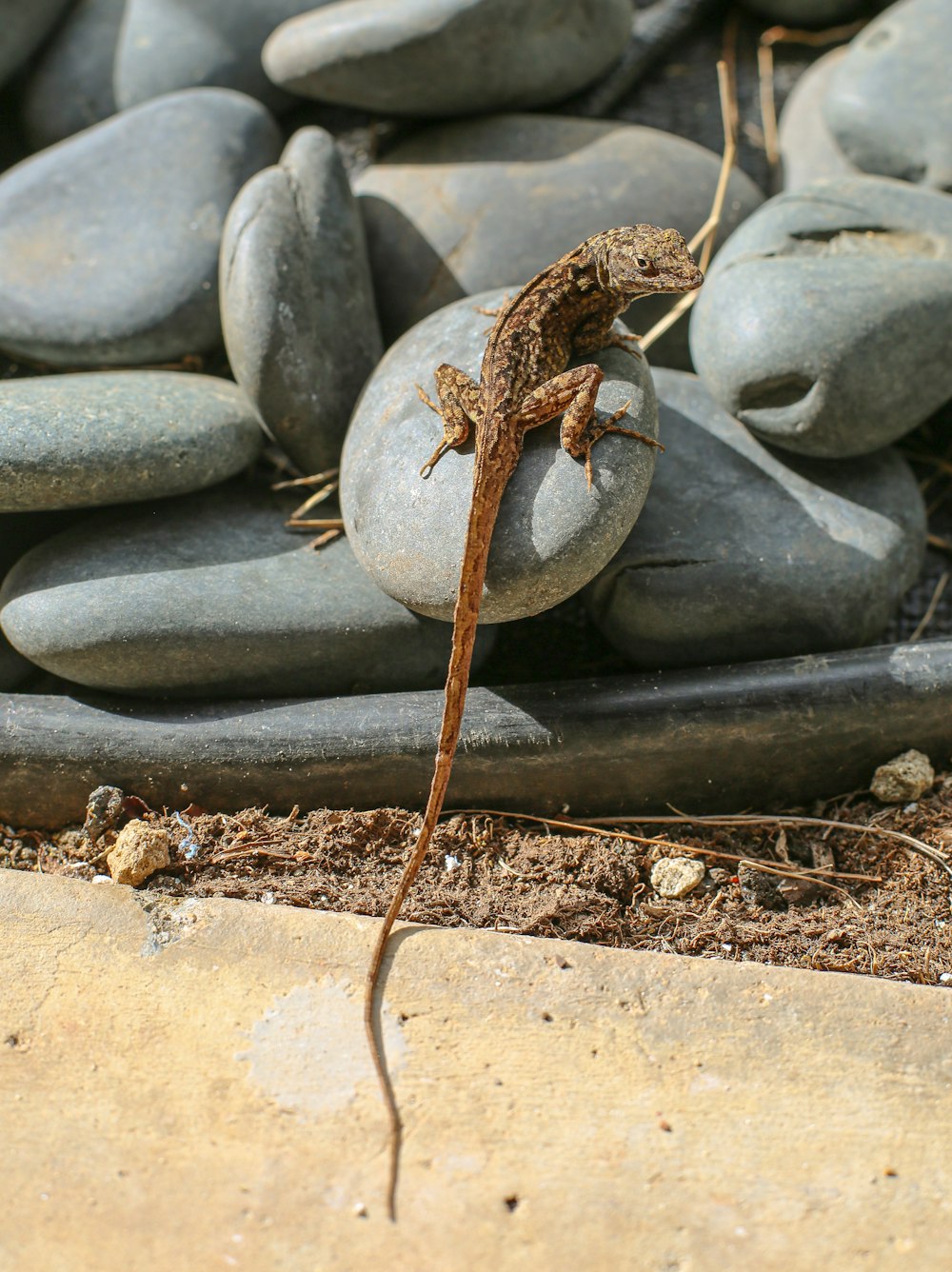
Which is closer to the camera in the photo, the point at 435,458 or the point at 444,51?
the point at 435,458

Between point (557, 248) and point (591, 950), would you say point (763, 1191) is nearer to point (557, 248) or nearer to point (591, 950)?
point (591, 950)

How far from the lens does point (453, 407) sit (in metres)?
2.47

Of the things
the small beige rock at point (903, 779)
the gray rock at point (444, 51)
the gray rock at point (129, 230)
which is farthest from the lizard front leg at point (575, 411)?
the gray rock at point (444, 51)

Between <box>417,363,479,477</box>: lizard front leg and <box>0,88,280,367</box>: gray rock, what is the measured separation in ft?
3.58

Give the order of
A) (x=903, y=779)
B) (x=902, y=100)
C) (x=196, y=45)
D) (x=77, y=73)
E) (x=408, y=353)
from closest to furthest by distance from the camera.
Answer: (x=903, y=779) < (x=408, y=353) < (x=902, y=100) < (x=196, y=45) < (x=77, y=73)

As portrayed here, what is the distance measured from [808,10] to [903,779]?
305cm

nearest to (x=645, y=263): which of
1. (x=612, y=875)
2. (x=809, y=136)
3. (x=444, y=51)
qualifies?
(x=444, y=51)

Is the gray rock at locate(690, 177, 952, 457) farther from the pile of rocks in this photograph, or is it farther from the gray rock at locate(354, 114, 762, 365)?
the gray rock at locate(354, 114, 762, 365)

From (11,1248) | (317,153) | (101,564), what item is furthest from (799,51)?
(11,1248)

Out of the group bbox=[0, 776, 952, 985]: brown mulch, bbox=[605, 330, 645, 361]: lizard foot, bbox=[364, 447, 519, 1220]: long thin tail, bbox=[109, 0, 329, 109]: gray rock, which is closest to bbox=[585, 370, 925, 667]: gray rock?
bbox=[605, 330, 645, 361]: lizard foot

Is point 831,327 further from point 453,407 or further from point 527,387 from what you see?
point 453,407

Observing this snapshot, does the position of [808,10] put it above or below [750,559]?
above

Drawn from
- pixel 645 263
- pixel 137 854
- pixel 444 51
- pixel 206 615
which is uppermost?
pixel 444 51

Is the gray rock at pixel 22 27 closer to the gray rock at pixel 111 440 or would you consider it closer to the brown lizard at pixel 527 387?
the gray rock at pixel 111 440
